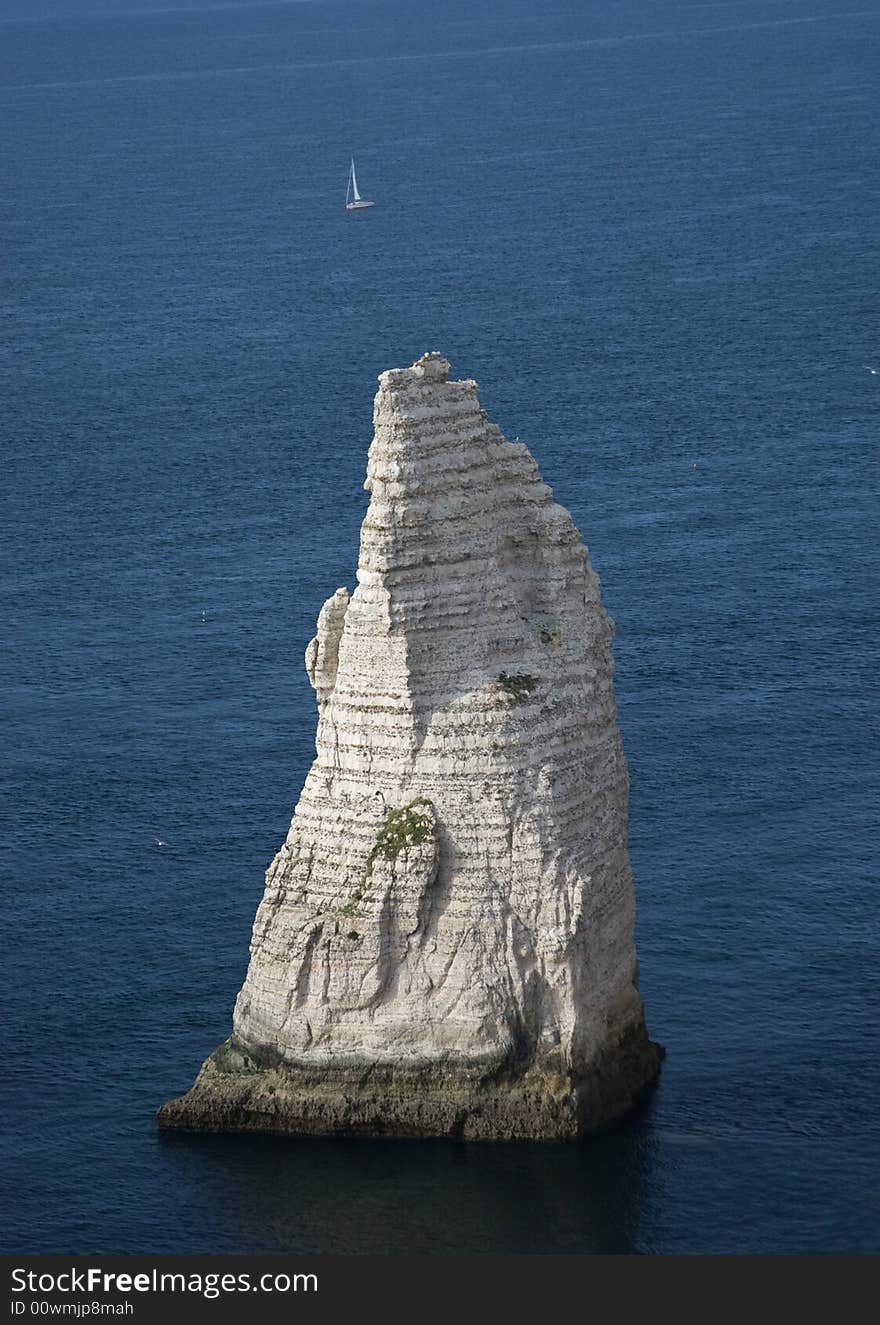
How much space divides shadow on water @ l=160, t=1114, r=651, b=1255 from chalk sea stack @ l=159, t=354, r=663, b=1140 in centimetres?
85

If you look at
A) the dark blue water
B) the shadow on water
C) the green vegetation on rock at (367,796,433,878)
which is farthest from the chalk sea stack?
the dark blue water

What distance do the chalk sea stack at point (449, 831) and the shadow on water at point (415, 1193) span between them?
851mm

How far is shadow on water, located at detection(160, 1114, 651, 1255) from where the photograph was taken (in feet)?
225

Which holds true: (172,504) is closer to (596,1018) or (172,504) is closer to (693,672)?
(693,672)

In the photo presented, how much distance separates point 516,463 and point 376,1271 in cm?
2170

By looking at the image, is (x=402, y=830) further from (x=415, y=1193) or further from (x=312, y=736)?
(x=312, y=736)

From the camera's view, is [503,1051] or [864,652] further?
[864,652]

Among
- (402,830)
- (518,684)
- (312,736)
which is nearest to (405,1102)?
(402,830)

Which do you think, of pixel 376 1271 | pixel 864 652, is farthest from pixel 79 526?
pixel 376 1271

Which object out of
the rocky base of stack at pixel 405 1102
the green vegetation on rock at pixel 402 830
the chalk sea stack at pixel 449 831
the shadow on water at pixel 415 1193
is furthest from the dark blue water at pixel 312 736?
the green vegetation on rock at pixel 402 830

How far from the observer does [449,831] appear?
72.8m

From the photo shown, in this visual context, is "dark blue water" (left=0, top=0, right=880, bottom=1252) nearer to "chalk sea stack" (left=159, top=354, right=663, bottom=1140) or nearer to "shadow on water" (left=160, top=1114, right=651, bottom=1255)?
"shadow on water" (left=160, top=1114, right=651, bottom=1255)

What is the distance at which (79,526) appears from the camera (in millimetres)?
145875

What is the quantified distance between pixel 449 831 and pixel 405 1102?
735 cm
